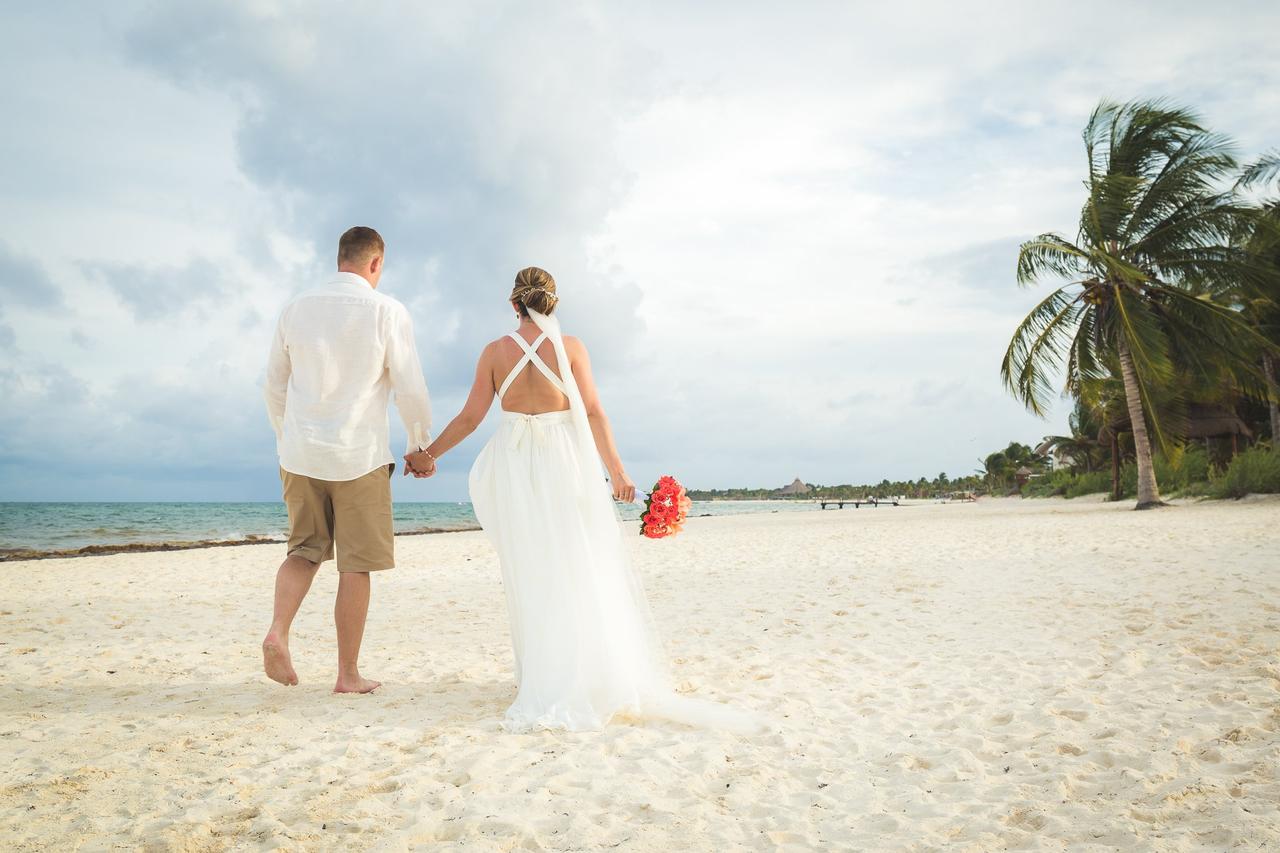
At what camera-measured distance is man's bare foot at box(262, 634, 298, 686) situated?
3705mm

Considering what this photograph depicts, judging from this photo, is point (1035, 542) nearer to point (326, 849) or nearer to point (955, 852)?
point (955, 852)

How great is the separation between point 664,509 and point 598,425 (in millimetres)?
614

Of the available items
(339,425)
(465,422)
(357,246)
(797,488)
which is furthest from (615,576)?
(797,488)

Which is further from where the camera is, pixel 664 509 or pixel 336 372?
pixel 664 509

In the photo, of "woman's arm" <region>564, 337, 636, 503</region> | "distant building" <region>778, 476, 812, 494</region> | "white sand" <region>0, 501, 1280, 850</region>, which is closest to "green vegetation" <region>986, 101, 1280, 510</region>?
"white sand" <region>0, 501, 1280, 850</region>

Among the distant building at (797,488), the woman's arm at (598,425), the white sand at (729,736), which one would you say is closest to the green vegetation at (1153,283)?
the white sand at (729,736)

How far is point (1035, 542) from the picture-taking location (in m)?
11.6

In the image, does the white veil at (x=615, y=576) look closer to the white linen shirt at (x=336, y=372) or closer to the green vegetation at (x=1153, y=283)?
the white linen shirt at (x=336, y=372)

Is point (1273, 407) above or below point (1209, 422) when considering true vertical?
above

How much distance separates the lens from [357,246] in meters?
4.00

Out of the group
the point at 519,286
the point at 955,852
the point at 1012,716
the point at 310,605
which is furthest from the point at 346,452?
the point at 310,605

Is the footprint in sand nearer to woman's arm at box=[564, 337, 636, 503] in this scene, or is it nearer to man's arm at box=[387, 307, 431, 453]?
woman's arm at box=[564, 337, 636, 503]

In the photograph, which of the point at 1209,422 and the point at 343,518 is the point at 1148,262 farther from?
the point at 343,518

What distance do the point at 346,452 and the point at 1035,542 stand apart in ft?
36.2
